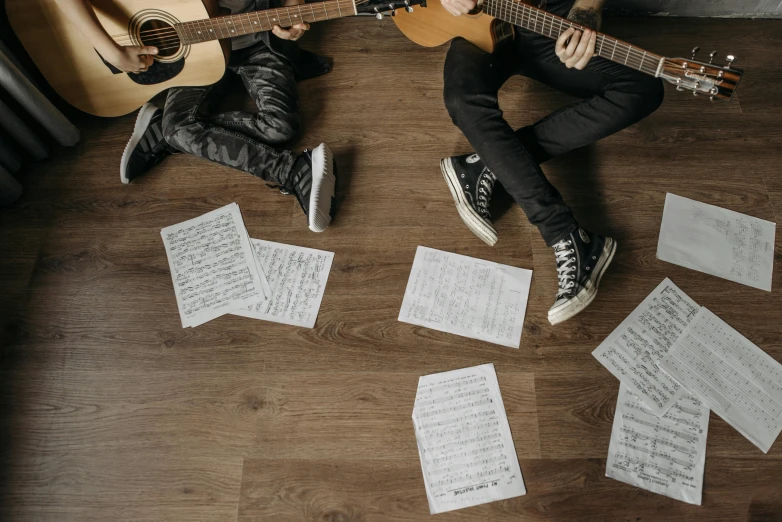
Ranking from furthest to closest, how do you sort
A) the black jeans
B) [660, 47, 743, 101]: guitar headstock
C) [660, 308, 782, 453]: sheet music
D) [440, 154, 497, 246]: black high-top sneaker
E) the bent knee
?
the bent knee
[440, 154, 497, 246]: black high-top sneaker
the black jeans
[660, 308, 782, 453]: sheet music
[660, 47, 743, 101]: guitar headstock

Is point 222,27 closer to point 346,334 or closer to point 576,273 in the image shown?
point 346,334

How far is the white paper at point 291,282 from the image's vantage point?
141 cm

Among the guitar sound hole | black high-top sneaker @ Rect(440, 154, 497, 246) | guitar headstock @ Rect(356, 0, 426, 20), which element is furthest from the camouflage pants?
black high-top sneaker @ Rect(440, 154, 497, 246)

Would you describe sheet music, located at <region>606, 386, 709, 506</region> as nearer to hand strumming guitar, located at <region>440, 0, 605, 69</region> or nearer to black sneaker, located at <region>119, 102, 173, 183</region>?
hand strumming guitar, located at <region>440, 0, 605, 69</region>

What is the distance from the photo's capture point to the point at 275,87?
1.58 meters

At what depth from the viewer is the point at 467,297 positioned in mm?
1402

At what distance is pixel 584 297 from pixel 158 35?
1338 mm

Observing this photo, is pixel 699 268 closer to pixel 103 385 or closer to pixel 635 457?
pixel 635 457

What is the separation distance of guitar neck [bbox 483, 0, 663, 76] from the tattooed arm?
17 millimetres

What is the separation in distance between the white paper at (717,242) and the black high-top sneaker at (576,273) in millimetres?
235

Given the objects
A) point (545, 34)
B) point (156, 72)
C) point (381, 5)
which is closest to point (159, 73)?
point (156, 72)

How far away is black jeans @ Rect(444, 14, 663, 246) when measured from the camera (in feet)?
4.38

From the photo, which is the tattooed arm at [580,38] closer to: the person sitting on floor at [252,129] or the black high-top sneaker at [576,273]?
the black high-top sneaker at [576,273]

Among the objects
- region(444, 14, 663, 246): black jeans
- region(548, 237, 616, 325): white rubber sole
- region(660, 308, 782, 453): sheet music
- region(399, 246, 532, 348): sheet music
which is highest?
region(444, 14, 663, 246): black jeans
